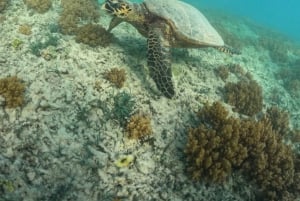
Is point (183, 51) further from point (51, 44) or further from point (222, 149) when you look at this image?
point (222, 149)

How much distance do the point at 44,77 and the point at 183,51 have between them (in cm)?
519

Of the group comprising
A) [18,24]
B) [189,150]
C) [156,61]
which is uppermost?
[156,61]

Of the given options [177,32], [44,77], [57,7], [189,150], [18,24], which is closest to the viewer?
[189,150]

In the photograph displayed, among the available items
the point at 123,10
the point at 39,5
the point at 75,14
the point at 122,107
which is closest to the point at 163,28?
the point at 123,10

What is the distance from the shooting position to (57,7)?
11516mm

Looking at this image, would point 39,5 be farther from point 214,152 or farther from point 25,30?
point 214,152

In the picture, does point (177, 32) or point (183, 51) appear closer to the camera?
point (177, 32)

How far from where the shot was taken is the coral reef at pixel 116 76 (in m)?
7.77

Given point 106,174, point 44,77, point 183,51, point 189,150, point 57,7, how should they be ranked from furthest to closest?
point 57,7 < point 183,51 < point 44,77 < point 189,150 < point 106,174

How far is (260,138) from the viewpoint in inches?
268

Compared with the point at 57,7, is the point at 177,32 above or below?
above

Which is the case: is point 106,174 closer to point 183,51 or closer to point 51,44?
point 51,44

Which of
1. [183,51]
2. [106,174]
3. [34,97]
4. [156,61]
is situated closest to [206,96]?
[156,61]

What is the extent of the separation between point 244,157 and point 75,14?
7.80 m
